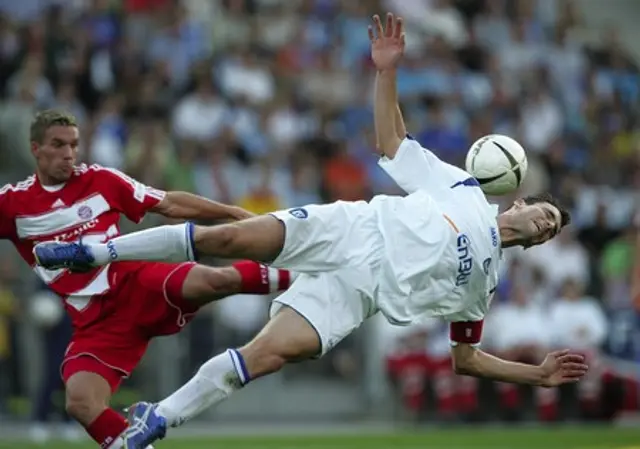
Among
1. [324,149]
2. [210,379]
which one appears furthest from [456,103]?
[210,379]

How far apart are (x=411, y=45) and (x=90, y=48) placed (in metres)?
5.42

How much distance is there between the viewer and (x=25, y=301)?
18266mm

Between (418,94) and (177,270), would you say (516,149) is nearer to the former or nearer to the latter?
(177,270)

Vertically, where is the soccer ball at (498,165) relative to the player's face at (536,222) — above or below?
above

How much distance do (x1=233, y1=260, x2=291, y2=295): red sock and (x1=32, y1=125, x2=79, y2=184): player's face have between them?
4.53 ft

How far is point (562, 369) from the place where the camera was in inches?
398

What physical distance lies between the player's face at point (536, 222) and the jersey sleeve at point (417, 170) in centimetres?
49

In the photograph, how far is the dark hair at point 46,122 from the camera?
34.3 ft

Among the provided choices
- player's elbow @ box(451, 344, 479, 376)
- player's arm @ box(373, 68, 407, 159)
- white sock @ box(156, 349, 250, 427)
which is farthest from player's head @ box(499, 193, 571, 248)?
white sock @ box(156, 349, 250, 427)

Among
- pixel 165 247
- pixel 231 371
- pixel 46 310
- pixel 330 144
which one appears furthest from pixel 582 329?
pixel 165 247

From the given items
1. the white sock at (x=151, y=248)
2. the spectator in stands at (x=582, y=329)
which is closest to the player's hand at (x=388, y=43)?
the white sock at (x=151, y=248)

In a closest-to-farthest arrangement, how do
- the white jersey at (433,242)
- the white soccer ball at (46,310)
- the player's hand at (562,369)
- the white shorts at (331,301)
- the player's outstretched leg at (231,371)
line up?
the player's outstretched leg at (231,371)
the white shorts at (331,301)
the white jersey at (433,242)
the player's hand at (562,369)
the white soccer ball at (46,310)

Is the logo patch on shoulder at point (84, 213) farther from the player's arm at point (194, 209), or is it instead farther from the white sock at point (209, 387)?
the white sock at point (209, 387)

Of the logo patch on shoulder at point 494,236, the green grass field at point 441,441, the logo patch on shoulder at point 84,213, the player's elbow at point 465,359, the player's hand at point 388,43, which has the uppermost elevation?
the player's hand at point 388,43
